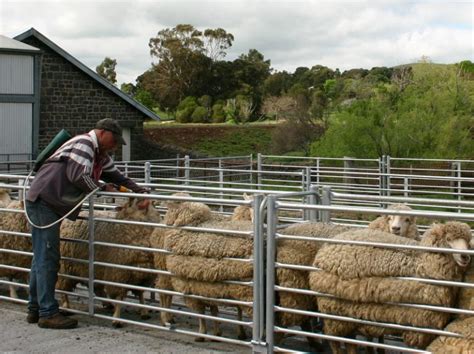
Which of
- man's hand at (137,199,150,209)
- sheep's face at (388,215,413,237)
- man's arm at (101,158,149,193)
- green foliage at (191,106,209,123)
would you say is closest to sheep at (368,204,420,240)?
sheep's face at (388,215,413,237)

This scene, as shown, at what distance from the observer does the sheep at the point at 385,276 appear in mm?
5051

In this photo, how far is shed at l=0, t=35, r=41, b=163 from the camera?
25484 millimetres

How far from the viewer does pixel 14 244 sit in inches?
305

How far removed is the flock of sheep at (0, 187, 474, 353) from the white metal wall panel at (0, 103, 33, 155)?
18547 mm

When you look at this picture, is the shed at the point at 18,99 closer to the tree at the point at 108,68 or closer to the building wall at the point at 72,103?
the building wall at the point at 72,103

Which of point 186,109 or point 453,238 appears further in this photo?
point 186,109

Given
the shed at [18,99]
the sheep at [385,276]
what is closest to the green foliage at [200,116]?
the shed at [18,99]

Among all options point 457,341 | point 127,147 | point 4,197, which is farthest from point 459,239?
point 127,147

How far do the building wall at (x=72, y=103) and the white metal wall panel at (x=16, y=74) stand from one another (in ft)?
4.42

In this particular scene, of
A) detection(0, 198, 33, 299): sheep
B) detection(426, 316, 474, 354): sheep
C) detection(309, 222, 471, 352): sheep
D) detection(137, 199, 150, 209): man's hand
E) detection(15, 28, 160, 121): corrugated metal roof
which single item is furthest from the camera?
detection(15, 28, 160, 121): corrugated metal roof

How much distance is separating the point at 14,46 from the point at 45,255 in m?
20.6

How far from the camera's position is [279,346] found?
596 centimetres

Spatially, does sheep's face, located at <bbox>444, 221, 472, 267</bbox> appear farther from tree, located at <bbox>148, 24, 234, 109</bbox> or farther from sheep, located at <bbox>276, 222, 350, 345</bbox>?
tree, located at <bbox>148, 24, 234, 109</bbox>

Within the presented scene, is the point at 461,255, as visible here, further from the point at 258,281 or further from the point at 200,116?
the point at 200,116
